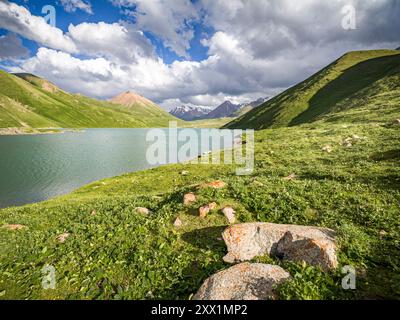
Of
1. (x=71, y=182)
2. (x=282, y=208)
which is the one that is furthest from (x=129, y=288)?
(x=71, y=182)

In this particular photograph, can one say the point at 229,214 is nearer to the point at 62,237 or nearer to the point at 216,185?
the point at 216,185

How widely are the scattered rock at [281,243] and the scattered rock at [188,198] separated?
18.4 feet

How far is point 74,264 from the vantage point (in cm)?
1337

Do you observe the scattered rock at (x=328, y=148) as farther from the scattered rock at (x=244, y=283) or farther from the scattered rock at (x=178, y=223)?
the scattered rock at (x=244, y=283)

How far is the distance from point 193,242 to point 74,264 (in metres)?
6.65

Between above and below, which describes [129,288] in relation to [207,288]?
below

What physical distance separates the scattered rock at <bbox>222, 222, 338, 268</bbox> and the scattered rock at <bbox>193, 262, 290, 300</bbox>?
1.74 meters

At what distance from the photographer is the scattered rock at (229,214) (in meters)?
15.9

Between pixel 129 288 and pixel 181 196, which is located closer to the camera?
pixel 129 288

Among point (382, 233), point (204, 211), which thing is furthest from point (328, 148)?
point (204, 211)

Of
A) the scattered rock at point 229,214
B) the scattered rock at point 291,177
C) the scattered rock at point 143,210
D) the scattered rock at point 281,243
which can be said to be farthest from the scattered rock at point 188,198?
the scattered rock at point 291,177
